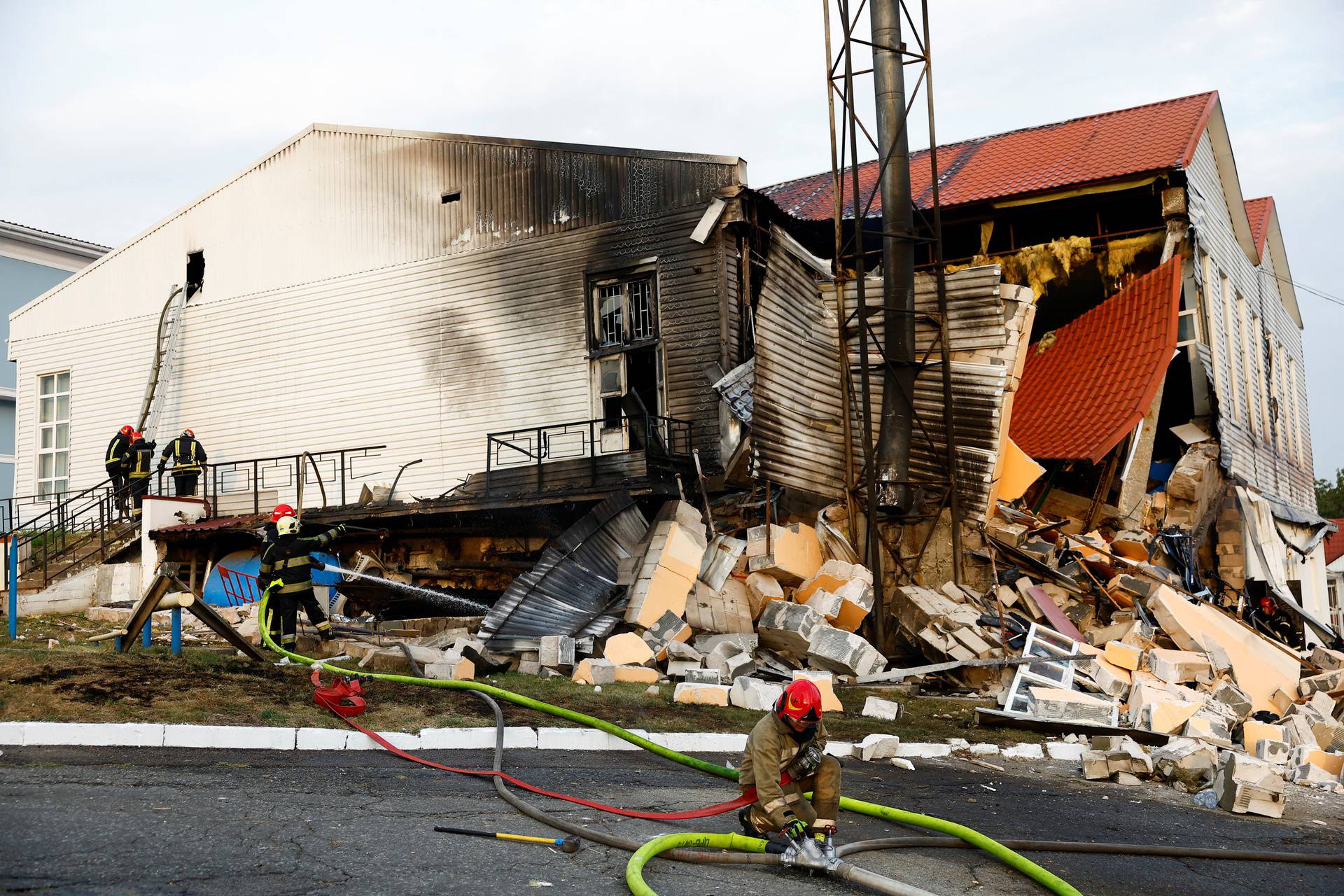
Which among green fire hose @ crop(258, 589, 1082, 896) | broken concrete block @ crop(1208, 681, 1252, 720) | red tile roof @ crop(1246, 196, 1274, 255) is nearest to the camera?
green fire hose @ crop(258, 589, 1082, 896)

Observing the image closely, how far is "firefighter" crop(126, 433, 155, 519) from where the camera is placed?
64.4 ft

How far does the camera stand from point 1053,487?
60.1 feet

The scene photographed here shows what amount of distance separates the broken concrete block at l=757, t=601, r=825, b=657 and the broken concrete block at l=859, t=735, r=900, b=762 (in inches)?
129

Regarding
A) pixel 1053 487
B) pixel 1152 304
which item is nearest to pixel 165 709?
pixel 1053 487

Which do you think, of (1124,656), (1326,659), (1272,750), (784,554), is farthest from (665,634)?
(1326,659)

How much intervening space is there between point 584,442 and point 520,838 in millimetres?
11501

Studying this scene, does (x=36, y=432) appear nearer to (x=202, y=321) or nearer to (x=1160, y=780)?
(x=202, y=321)

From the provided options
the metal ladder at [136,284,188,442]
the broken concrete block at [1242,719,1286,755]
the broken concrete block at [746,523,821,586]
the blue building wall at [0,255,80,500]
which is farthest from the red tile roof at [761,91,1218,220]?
the blue building wall at [0,255,80,500]

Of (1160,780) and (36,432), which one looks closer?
(1160,780)

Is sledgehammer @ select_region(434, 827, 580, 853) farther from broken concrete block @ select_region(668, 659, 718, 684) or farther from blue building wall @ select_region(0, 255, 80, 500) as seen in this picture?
blue building wall @ select_region(0, 255, 80, 500)

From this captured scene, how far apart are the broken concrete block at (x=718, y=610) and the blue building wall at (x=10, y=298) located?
91.2ft

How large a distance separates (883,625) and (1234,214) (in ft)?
48.7

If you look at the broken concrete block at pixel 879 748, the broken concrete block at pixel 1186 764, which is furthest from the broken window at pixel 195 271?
the broken concrete block at pixel 1186 764

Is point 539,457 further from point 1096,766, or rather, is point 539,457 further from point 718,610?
point 1096,766
